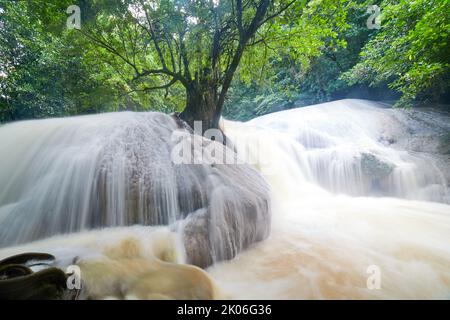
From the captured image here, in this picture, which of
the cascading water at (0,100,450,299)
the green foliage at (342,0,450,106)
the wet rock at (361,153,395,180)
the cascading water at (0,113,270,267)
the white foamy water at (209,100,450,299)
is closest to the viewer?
the cascading water at (0,100,450,299)

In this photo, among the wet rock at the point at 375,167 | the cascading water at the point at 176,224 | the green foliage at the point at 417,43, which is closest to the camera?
the cascading water at the point at 176,224

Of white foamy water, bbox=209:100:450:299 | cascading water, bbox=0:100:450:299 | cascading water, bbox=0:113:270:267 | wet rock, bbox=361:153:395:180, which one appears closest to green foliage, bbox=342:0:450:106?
wet rock, bbox=361:153:395:180

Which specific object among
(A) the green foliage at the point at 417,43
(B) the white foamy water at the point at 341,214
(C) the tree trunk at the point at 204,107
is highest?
(A) the green foliage at the point at 417,43

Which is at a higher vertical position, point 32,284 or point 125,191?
point 125,191

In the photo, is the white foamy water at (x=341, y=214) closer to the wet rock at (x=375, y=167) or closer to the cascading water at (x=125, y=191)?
the wet rock at (x=375, y=167)

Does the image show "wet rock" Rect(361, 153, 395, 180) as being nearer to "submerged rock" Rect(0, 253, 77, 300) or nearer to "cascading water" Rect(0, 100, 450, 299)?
"cascading water" Rect(0, 100, 450, 299)

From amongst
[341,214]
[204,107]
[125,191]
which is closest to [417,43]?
[341,214]

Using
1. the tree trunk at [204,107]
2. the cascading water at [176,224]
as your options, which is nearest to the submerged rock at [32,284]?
the cascading water at [176,224]

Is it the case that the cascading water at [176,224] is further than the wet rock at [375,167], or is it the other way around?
the wet rock at [375,167]

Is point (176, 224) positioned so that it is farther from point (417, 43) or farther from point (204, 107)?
point (417, 43)

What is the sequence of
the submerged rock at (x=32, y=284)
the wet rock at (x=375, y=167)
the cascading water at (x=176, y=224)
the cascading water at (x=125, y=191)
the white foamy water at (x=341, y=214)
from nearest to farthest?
the submerged rock at (x=32, y=284)
the cascading water at (x=176, y=224)
the white foamy water at (x=341, y=214)
the cascading water at (x=125, y=191)
the wet rock at (x=375, y=167)

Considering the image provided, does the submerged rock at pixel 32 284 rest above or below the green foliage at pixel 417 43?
below

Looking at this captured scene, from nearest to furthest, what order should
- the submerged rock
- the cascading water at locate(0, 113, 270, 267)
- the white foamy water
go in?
the submerged rock
the white foamy water
the cascading water at locate(0, 113, 270, 267)

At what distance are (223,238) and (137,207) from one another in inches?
44.8
